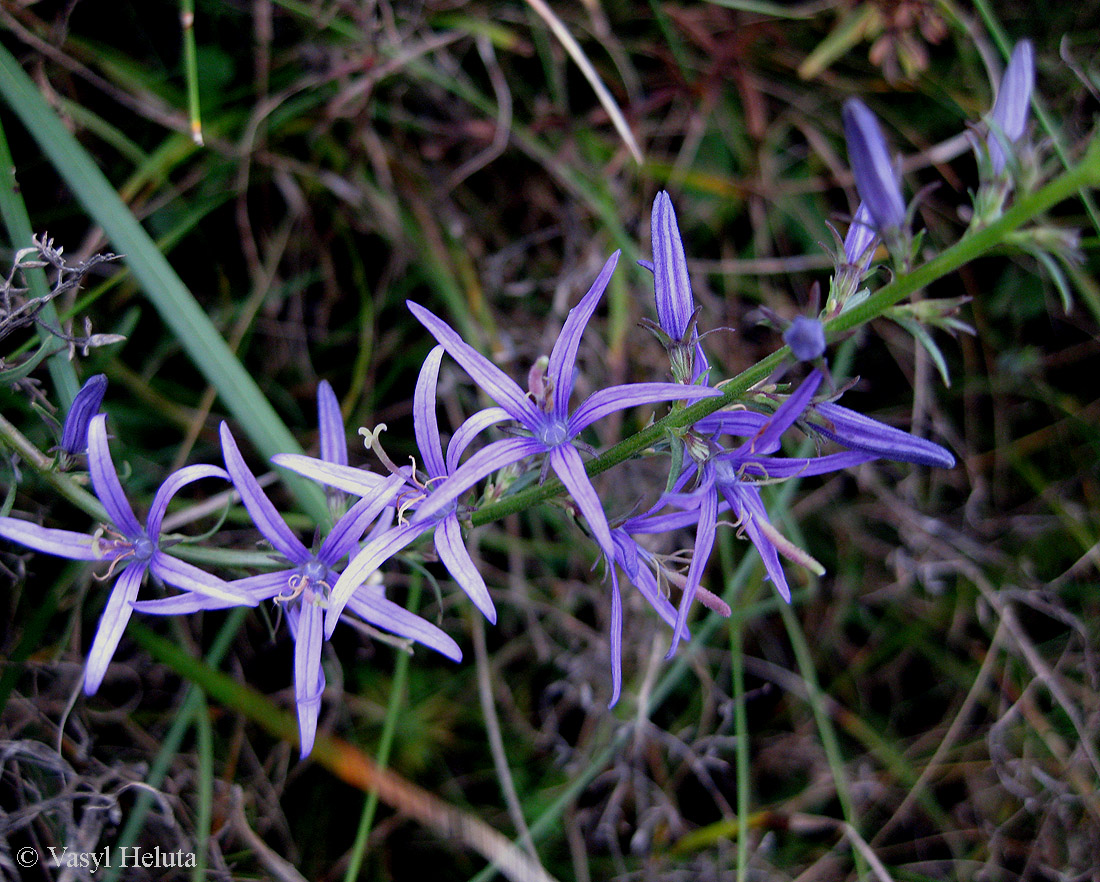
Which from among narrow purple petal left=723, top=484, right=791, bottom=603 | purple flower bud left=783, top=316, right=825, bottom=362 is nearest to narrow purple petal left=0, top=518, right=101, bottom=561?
narrow purple petal left=723, top=484, right=791, bottom=603

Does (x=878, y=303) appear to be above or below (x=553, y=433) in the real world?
above

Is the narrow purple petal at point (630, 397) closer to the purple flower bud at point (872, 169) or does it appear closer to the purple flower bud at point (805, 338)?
the purple flower bud at point (805, 338)

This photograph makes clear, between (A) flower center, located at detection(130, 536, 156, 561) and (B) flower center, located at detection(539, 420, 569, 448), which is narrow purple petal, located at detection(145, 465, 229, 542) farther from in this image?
(B) flower center, located at detection(539, 420, 569, 448)

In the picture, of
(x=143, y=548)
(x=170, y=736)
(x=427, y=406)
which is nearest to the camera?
(x=427, y=406)

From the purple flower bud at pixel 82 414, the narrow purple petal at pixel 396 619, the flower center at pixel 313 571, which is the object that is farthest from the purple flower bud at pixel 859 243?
the purple flower bud at pixel 82 414

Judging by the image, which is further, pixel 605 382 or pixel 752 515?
pixel 605 382

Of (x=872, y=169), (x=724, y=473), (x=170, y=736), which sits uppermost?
(x=872, y=169)

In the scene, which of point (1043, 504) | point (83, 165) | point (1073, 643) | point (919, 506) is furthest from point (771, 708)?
point (83, 165)

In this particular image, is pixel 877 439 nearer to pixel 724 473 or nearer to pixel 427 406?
pixel 724 473

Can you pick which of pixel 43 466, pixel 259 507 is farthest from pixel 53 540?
pixel 259 507
